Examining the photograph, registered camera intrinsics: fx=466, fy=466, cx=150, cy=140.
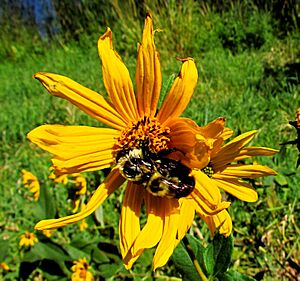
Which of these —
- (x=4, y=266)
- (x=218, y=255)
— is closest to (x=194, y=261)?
(x=218, y=255)

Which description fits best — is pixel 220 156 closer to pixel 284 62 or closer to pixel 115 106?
pixel 115 106

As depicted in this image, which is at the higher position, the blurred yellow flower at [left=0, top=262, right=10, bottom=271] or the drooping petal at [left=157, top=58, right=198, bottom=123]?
the drooping petal at [left=157, top=58, right=198, bottom=123]

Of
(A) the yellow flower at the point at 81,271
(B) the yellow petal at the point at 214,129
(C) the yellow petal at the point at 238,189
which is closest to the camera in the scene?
(B) the yellow petal at the point at 214,129

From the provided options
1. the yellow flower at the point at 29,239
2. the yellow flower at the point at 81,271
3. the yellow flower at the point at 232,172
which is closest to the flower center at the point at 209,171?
the yellow flower at the point at 232,172

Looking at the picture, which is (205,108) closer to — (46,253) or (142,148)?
(46,253)

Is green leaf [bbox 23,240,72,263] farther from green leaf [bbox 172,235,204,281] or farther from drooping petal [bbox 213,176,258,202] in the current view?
drooping petal [bbox 213,176,258,202]

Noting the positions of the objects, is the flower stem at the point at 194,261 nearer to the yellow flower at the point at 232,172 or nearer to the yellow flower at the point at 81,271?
the yellow flower at the point at 232,172

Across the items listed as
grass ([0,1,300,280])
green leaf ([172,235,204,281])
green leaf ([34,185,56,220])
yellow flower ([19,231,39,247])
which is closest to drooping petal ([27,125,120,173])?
green leaf ([172,235,204,281])
